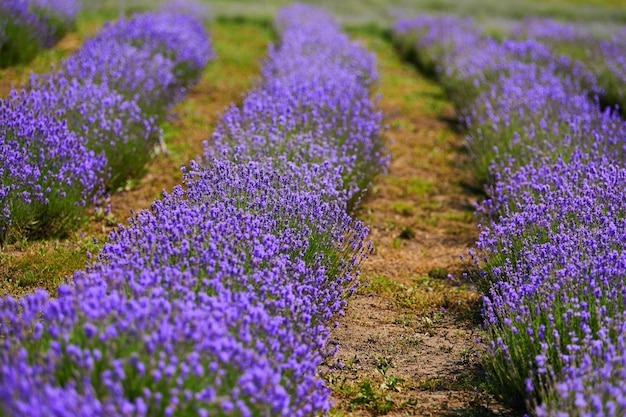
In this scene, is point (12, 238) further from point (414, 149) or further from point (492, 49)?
point (492, 49)

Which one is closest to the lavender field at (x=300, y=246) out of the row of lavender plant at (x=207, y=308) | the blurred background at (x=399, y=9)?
the row of lavender plant at (x=207, y=308)

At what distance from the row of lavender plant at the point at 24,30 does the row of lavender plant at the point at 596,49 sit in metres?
7.00

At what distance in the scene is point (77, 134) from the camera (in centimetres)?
530

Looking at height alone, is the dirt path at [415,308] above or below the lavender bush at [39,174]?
below

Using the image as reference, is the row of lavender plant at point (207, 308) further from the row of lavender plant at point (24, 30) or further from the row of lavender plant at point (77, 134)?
the row of lavender plant at point (24, 30)

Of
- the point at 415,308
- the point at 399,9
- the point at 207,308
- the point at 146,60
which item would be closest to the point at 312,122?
the point at 415,308

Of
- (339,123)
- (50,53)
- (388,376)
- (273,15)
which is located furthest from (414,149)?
(273,15)

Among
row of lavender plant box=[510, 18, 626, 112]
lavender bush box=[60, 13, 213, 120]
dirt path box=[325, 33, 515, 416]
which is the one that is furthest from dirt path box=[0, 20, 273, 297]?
row of lavender plant box=[510, 18, 626, 112]

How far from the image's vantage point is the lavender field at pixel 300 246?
2602mm

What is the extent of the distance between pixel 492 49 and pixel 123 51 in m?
5.17

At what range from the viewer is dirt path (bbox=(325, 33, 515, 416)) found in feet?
11.5

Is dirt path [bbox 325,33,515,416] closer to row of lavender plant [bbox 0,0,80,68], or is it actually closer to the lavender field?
the lavender field

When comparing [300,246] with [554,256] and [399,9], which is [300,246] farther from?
[399,9]

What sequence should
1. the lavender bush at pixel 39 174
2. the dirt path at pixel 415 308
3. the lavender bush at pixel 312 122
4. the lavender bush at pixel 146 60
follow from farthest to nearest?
the lavender bush at pixel 146 60 < the lavender bush at pixel 312 122 < the lavender bush at pixel 39 174 < the dirt path at pixel 415 308
